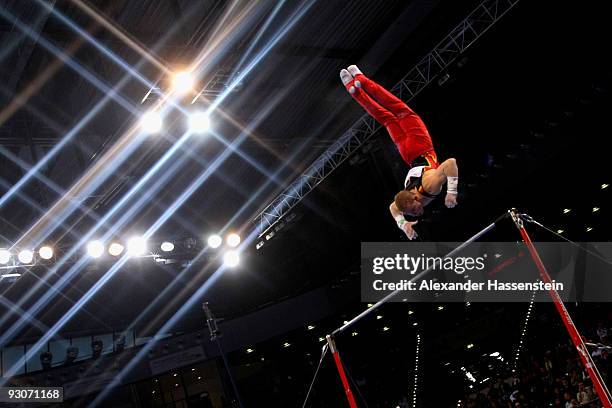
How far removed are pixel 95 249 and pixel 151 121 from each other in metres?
2.98

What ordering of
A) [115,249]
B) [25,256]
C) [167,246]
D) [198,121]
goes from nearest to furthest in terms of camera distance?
[198,121] < [25,256] < [115,249] < [167,246]

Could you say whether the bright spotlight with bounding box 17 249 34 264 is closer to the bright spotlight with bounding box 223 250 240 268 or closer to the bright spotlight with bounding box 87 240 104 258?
the bright spotlight with bounding box 87 240 104 258

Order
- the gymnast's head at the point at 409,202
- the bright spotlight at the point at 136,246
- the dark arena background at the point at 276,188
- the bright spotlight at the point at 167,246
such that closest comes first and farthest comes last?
the gymnast's head at the point at 409,202 < the dark arena background at the point at 276,188 < the bright spotlight at the point at 136,246 < the bright spotlight at the point at 167,246

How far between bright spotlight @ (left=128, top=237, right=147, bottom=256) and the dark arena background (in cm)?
5

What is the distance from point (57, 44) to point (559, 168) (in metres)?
9.90

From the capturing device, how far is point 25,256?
9.40 m

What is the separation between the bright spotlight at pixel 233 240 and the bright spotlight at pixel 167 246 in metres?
1.09

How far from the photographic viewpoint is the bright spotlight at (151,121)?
8.15 metres

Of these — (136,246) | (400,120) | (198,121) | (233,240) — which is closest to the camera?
(400,120)

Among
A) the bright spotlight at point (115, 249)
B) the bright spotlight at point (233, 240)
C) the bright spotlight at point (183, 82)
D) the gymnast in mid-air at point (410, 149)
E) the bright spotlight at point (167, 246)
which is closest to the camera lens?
the gymnast in mid-air at point (410, 149)

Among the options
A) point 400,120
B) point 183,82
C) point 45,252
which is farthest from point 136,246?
point 400,120

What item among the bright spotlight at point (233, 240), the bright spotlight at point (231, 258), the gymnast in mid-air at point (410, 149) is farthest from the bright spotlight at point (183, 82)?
the bright spotlight at point (231, 258)

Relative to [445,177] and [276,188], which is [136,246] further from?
[445,177]

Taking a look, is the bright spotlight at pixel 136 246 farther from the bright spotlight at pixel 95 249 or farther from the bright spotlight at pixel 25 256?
the bright spotlight at pixel 25 256
